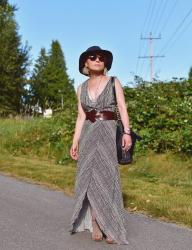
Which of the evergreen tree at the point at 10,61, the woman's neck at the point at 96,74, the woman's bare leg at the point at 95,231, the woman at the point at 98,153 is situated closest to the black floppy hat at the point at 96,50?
the woman at the point at 98,153

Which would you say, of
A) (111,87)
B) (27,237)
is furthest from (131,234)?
(111,87)

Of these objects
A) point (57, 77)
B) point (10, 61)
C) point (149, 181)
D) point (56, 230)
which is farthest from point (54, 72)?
point (56, 230)

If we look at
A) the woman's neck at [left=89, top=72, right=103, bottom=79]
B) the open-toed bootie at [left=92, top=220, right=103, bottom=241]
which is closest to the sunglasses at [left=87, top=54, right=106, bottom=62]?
the woman's neck at [left=89, top=72, right=103, bottom=79]

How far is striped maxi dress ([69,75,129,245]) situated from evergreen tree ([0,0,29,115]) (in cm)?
3980

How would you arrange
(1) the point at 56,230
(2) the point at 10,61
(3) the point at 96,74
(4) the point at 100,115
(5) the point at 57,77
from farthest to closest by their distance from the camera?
(5) the point at 57,77
(2) the point at 10,61
(1) the point at 56,230
(3) the point at 96,74
(4) the point at 100,115

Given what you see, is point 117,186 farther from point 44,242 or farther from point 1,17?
point 1,17

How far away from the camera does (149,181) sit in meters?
11.9

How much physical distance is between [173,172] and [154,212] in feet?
18.0

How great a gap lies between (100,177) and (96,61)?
4.14 ft

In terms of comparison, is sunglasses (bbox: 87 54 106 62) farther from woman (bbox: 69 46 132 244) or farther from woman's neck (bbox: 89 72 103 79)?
woman's neck (bbox: 89 72 103 79)

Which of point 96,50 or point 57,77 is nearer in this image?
point 96,50

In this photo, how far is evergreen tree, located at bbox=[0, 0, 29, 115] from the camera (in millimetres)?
47250

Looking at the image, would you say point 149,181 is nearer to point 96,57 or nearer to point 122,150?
point 122,150

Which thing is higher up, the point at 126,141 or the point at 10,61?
the point at 10,61
